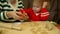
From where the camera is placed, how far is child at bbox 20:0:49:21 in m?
1.81

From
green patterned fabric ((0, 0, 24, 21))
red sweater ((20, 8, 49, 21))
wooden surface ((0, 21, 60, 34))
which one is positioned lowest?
wooden surface ((0, 21, 60, 34))

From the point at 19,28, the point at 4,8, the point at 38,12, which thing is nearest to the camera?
the point at 19,28

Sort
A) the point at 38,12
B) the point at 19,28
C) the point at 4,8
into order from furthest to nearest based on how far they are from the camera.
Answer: the point at 38,12, the point at 4,8, the point at 19,28

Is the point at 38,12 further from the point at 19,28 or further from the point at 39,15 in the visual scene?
the point at 19,28

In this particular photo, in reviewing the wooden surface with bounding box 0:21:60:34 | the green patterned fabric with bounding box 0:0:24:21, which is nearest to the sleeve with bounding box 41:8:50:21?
the wooden surface with bounding box 0:21:60:34

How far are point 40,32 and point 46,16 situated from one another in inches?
14.1

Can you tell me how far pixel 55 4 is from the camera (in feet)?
6.13

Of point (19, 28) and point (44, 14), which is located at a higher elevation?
point (44, 14)

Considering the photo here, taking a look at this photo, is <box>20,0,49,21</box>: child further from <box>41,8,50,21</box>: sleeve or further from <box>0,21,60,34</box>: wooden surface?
<box>0,21,60,34</box>: wooden surface

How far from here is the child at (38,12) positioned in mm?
1812

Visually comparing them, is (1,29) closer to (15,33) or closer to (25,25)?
(15,33)

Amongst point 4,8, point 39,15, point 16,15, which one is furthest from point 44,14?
point 4,8

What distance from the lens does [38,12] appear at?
1.84 meters

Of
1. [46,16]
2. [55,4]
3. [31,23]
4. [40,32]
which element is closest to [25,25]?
[31,23]
